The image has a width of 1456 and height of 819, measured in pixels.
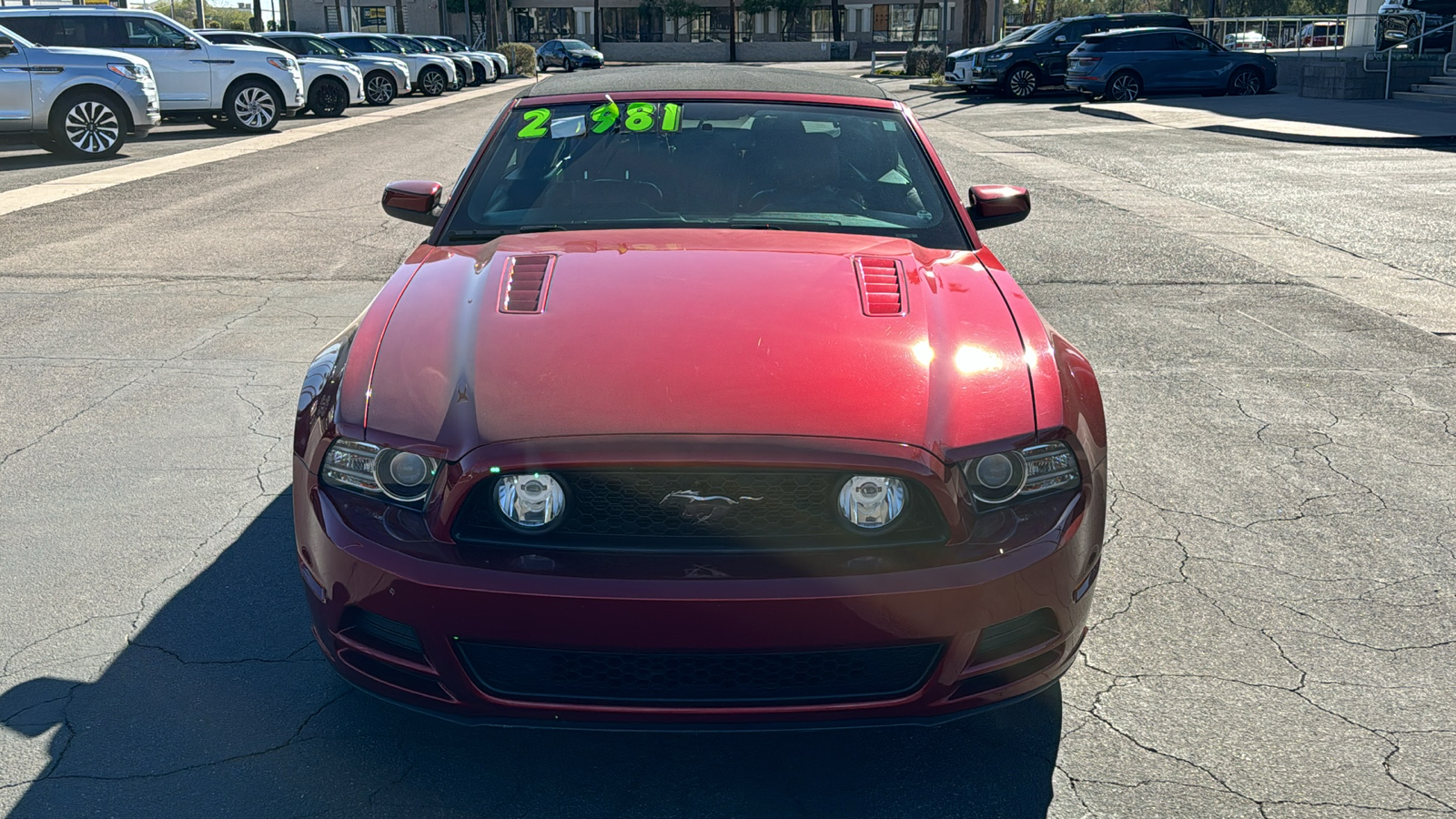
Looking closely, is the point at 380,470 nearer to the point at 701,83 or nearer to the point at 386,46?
the point at 701,83

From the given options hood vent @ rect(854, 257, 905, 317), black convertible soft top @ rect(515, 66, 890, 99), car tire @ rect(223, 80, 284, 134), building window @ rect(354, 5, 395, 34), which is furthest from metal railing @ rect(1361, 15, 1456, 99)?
building window @ rect(354, 5, 395, 34)

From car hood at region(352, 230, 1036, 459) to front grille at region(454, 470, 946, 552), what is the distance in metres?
0.11

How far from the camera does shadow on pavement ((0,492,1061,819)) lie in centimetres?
283

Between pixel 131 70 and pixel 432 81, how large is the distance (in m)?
18.9

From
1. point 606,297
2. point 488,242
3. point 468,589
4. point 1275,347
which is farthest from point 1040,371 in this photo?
point 1275,347

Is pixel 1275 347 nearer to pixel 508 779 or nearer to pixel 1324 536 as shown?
pixel 1324 536

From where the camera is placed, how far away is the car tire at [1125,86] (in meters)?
28.5

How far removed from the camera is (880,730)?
310 cm

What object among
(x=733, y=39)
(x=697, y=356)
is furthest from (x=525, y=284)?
(x=733, y=39)

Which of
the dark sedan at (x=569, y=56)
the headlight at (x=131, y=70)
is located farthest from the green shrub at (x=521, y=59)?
the headlight at (x=131, y=70)

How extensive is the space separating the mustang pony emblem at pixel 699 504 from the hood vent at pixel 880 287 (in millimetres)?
805

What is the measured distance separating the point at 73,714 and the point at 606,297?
1.71m

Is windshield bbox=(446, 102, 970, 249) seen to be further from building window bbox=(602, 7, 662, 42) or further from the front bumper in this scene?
building window bbox=(602, 7, 662, 42)

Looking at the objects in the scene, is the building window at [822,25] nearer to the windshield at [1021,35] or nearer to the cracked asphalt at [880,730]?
the windshield at [1021,35]
